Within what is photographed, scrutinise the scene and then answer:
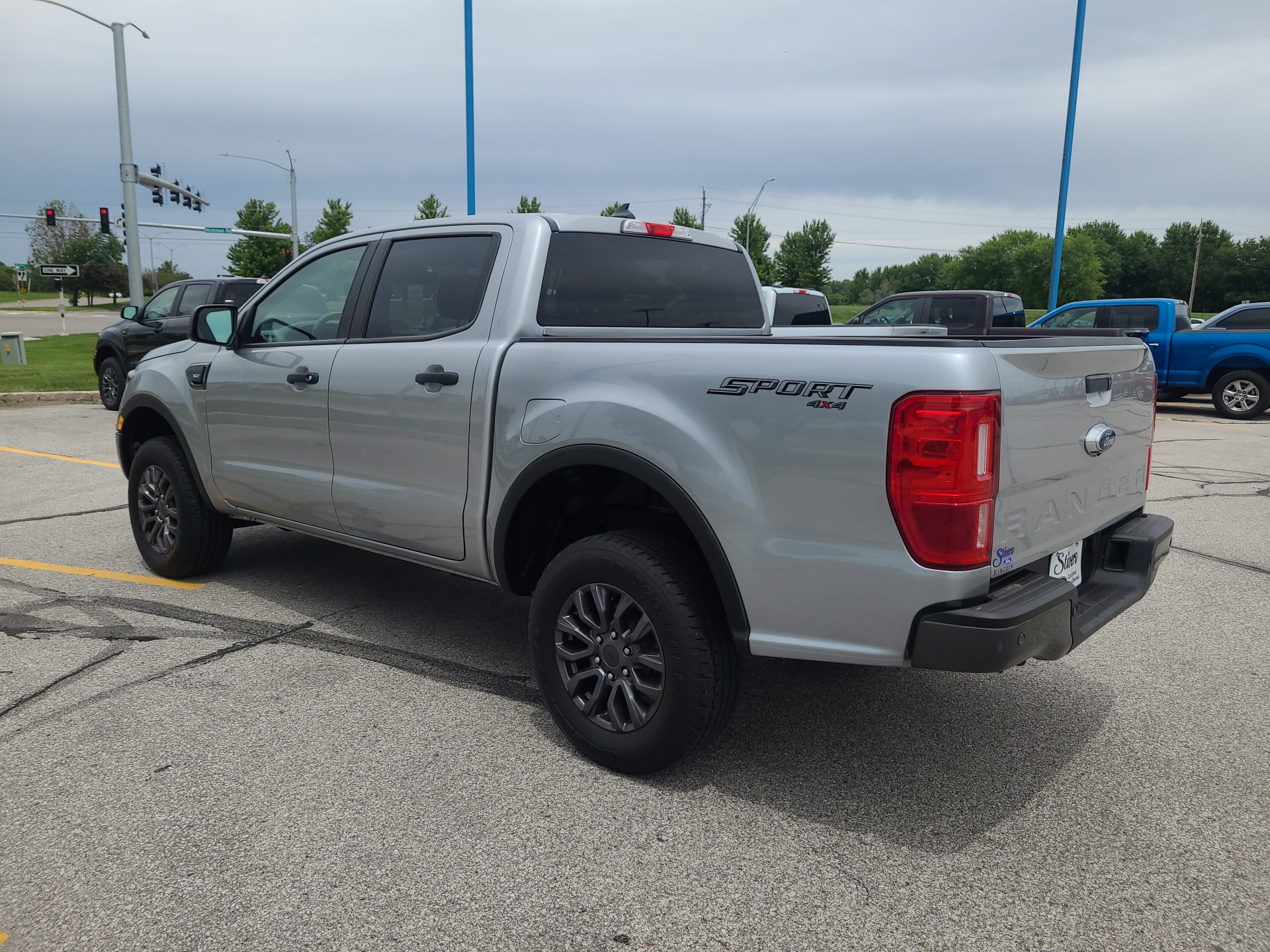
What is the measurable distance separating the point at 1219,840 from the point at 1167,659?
5.58ft

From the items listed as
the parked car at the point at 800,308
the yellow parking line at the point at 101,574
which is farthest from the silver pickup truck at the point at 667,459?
the parked car at the point at 800,308

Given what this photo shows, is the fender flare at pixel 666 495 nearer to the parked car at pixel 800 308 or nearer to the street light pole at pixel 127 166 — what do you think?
the parked car at pixel 800 308

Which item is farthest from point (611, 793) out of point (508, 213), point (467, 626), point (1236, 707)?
point (1236, 707)

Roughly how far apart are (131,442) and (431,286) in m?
2.92

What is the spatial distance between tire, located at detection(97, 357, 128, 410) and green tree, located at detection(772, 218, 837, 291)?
68.8 meters

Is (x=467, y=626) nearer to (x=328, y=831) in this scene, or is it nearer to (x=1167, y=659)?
(x=328, y=831)

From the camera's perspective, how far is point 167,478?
530cm

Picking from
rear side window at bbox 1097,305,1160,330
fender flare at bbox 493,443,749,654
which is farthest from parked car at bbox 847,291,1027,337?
fender flare at bbox 493,443,749,654

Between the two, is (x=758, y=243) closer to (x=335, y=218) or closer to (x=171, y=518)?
(x=335, y=218)

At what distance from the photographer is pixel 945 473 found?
246 cm

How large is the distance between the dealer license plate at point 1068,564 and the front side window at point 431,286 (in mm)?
2290

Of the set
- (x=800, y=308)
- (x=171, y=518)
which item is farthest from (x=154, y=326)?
(x=171, y=518)

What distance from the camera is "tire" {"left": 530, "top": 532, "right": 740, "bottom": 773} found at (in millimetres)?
2938

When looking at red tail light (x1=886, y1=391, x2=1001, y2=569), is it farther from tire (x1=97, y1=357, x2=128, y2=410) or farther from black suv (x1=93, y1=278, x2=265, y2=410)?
tire (x1=97, y1=357, x2=128, y2=410)
